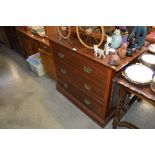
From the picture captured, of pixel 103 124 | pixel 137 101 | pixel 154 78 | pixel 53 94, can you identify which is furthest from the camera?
pixel 53 94

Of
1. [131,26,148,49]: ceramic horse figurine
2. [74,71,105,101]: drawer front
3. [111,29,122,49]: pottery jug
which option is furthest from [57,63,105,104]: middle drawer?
[131,26,148,49]: ceramic horse figurine

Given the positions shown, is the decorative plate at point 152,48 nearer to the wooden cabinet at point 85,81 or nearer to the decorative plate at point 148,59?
the decorative plate at point 148,59

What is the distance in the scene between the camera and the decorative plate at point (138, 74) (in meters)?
1.12

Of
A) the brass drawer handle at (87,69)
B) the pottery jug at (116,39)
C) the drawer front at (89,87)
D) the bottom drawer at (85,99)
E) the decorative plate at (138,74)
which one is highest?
the pottery jug at (116,39)

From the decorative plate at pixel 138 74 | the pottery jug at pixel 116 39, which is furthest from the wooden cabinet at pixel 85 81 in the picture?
the pottery jug at pixel 116 39

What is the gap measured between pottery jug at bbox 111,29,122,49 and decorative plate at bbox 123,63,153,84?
0.24 meters

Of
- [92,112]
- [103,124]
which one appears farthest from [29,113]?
[103,124]

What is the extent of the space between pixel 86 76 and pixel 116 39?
47cm

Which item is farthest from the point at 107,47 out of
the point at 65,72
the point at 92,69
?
the point at 65,72

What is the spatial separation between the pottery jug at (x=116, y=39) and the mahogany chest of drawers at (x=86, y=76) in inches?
6.4
